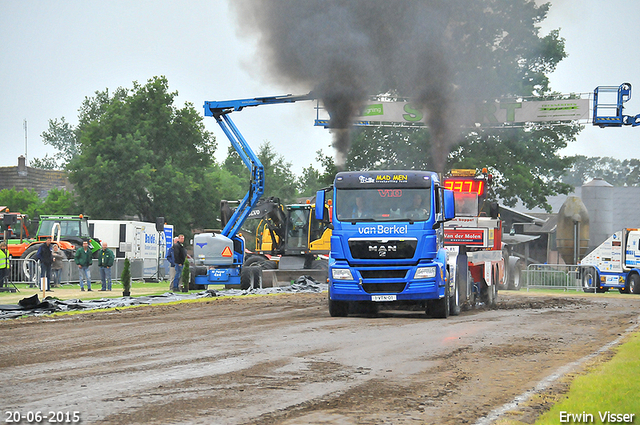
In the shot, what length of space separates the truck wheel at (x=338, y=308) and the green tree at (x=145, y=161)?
137ft

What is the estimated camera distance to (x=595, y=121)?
37.6m

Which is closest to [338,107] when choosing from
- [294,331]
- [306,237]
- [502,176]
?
[306,237]

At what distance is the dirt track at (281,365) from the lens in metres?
6.96

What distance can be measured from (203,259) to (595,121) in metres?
20.7

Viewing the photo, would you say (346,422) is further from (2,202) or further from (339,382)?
(2,202)

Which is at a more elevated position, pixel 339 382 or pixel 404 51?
pixel 404 51

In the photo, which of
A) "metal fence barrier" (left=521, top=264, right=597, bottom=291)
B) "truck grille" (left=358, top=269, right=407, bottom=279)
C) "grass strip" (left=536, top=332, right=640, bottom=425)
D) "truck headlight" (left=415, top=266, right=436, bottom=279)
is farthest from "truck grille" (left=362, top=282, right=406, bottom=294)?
"metal fence barrier" (left=521, top=264, right=597, bottom=291)

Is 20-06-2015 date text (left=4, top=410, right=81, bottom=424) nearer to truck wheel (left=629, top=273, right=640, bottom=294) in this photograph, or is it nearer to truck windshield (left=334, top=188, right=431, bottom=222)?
truck windshield (left=334, top=188, right=431, bottom=222)

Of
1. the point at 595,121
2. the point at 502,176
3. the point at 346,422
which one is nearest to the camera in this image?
the point at 346,422

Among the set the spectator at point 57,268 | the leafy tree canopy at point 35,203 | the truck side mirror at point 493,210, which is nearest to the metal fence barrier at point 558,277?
the truck side mirror at point 493,210

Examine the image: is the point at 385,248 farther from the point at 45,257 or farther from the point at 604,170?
the point at 604,170

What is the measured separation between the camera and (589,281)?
3659cm

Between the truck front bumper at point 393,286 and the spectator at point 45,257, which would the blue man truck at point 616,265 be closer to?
the truck front bumper at point 393,286

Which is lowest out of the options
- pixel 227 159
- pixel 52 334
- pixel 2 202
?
pixel 52 334
